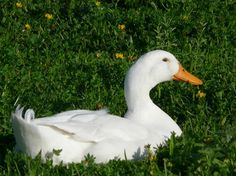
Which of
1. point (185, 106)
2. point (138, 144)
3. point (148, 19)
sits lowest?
point (138, 144)

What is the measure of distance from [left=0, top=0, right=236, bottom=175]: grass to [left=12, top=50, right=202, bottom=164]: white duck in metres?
0.18

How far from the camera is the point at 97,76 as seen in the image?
26.6ft

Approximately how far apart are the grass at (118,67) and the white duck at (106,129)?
18 centimetres

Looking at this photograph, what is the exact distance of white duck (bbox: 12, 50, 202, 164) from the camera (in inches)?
231

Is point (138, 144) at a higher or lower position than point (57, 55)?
lower

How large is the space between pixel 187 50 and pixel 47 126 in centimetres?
351

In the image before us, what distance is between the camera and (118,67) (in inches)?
327

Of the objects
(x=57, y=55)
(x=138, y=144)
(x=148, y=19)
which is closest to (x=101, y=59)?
(x=57, y=55)

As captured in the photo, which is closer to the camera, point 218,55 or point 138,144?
point 138,144

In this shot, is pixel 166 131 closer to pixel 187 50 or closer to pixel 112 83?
pixel 112 83

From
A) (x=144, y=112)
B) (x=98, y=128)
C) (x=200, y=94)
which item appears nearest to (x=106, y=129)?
(x=98, y=128)

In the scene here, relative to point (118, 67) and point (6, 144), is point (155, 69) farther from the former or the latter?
point (118, 67)

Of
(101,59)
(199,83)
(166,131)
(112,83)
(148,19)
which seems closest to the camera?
(166,131)

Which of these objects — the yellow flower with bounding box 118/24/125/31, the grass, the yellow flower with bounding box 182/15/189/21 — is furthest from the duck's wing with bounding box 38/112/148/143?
the yellow flower with bounding box 182/15/189/21
